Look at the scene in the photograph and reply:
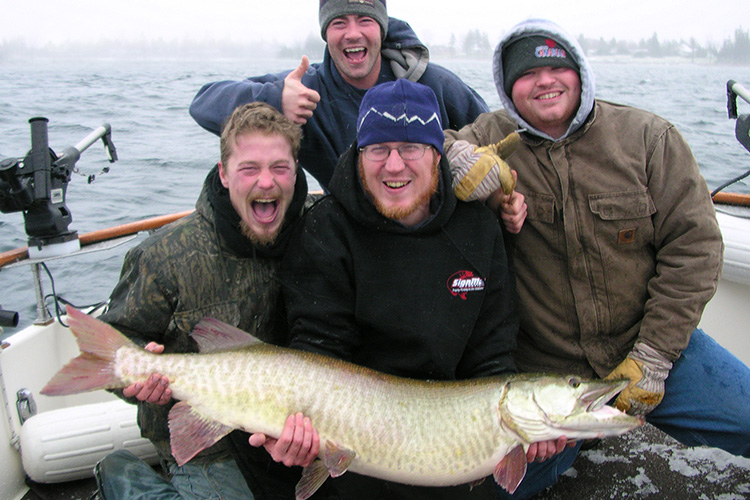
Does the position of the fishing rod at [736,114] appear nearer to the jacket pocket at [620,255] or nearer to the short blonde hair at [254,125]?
the jacket pocket at [620,255]

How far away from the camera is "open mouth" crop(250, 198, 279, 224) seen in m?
2.69

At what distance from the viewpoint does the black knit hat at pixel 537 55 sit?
2.80 meters

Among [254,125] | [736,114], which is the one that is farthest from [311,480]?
[736,114]

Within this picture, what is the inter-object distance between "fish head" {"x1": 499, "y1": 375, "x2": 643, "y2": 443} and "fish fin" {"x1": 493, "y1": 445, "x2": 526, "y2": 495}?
68 millimetres

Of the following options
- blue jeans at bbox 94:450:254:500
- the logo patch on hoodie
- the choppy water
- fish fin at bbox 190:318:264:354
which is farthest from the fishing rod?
the choppy water

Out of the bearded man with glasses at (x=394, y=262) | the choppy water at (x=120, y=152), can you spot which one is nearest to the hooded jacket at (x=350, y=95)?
the bearded man with glasses at (x=394, y=262)

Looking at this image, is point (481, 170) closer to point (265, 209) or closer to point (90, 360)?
point (265, 209)

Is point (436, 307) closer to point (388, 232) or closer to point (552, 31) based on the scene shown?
point (388, 232)

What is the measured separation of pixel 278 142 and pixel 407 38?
169cm

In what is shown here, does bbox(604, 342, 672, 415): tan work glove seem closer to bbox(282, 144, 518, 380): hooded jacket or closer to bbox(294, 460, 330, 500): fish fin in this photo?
bbox(282, 144, 518, 380): hooded jacket

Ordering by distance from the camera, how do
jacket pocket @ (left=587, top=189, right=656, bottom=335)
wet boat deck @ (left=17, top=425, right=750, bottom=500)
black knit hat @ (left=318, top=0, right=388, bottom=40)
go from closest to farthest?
jacket pocket @ (left=587, top=189, right=656, bottom=335) < wet boat deck @ (left=17, top=425, right=750, bottom=500) < black knit hat @ (left=318, top=0, right=388, bottom=40)

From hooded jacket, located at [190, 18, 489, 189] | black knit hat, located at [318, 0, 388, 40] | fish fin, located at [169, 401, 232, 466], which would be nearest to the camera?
fish fin, located at [169, 401, 232, 466]

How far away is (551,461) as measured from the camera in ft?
10.1

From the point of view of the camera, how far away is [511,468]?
2361mm
